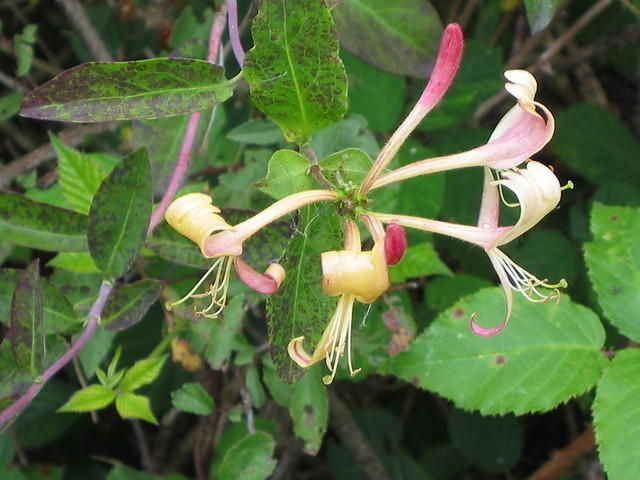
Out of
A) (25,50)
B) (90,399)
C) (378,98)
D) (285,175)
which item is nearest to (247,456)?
(90,399)

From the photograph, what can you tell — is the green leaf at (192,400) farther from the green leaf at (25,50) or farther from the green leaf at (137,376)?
the green leaf at (25,50)

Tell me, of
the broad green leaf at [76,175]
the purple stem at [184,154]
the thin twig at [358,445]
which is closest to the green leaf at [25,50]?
the broad green leaf at [76,175]

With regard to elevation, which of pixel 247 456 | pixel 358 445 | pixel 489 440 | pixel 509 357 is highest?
pixel 509 357

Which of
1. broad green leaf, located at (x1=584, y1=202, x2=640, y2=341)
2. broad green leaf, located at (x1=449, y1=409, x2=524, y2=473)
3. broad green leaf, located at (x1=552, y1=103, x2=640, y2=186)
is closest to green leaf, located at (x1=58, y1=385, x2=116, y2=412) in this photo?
broad green leaf, located at (x1=584, y1=202, x2=640, y2=341)

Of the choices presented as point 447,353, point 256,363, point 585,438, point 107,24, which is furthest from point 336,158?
point 107,24

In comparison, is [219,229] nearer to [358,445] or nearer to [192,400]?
[192,400]

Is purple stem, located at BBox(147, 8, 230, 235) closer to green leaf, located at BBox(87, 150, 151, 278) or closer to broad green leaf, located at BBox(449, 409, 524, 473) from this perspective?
green leaf, located at BBox(87, 150, 151, 278)

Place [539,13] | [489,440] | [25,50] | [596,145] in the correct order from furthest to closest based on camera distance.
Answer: [596,145], [489,440], [25,50], [539,13]
